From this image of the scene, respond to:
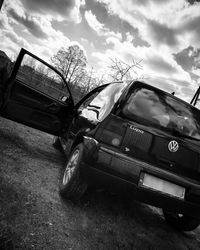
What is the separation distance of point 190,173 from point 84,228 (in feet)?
4.33

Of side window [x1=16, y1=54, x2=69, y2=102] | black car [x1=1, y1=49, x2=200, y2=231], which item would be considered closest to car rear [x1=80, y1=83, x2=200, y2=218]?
black car [x1=1, y1=49, x2=200, y2=231]

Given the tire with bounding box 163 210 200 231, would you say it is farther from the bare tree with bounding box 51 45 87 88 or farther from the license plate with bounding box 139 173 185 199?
the bare tree with bounding box 51 45 87 88

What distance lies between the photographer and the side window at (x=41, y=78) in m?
4.15

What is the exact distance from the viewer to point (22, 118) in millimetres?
4039

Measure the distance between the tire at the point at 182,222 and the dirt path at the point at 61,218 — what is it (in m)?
0.10

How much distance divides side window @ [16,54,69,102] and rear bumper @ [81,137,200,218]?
2.40 meters

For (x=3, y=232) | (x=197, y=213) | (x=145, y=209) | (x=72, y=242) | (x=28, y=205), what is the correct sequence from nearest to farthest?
(x=3, y=232) → (x=72, y=242) → (x=28, y=205) → (x=197, y=213) → (x=145, y=209)

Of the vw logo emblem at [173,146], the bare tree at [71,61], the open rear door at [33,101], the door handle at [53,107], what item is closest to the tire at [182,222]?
the vw logo emblem at [173,146]

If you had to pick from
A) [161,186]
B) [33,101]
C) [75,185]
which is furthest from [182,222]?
[33,101]

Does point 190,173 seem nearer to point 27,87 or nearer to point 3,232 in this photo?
point 3,232

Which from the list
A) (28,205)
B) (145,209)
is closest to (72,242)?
(28,205)

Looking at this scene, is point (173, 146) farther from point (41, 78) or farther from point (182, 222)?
point (41, 78)

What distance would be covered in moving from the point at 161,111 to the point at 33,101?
2546mm

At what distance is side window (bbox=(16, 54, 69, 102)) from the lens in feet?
13.6
